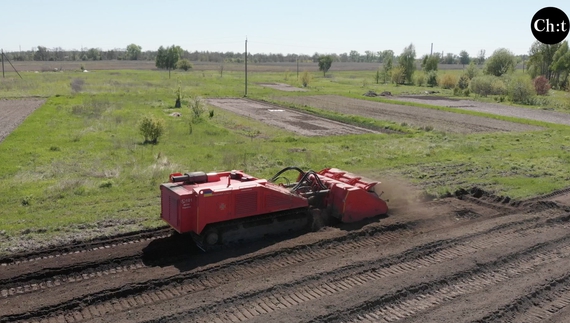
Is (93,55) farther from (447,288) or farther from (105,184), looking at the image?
(447,288)

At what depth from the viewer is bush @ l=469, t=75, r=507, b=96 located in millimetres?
64812

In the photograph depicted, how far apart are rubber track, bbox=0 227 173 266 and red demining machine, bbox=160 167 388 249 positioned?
80 centimetres

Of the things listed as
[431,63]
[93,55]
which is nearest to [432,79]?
[431,63]

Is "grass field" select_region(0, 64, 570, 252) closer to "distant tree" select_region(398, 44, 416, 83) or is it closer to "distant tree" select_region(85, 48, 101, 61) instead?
"distant tree" select_region(398, 44, 416, 83)

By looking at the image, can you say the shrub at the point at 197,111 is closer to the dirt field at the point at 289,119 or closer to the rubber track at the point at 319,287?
the dirt field at the point at 289,119

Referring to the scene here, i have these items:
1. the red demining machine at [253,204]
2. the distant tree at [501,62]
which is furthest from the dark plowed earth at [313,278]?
the distant tree at [501,62]

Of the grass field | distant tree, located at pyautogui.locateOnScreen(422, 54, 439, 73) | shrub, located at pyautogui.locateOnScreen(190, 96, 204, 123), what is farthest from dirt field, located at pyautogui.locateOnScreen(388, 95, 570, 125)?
distant tree, located at pyautogui.locateOnScreen(422, 54, 439, 73)

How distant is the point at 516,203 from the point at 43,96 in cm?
4807

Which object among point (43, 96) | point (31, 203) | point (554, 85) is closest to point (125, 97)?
point (43, 96)

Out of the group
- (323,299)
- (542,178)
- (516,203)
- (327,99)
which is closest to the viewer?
(323,299)

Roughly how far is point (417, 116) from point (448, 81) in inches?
1752

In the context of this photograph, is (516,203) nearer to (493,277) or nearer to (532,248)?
(532,248)

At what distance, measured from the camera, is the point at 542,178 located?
18781 mm

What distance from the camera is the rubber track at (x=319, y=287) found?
27.7 ft
